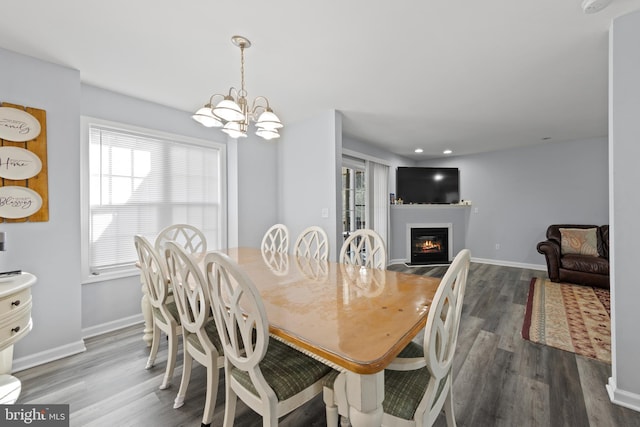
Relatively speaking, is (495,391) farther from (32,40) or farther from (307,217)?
(32,40)

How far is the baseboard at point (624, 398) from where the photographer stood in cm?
163

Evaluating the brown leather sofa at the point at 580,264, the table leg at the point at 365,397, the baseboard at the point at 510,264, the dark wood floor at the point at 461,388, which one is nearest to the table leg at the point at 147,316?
the dark wood floor at the point at 461,388

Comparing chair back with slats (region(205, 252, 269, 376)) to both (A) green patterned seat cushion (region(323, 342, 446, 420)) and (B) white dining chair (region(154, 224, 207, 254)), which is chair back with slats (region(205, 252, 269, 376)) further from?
(B) white dining chair (region(154, 224, 207, 254))

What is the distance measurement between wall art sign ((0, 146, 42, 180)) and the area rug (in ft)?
14.7

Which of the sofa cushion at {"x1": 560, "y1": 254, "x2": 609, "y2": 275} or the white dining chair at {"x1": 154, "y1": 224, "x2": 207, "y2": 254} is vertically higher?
the white dining chair at {"x1": 154, "y1": 224, "x2": 207, "y2": 254}

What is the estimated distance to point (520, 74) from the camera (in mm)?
2418

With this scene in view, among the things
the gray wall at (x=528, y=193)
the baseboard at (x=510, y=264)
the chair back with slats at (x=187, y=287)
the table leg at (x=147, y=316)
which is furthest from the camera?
the baseboard at (x=510, y=264)

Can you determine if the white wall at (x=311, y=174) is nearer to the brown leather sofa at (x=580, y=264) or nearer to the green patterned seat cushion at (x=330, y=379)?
the green patterned seat cushion at (x=330, y=379)

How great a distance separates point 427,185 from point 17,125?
6072 millimetres

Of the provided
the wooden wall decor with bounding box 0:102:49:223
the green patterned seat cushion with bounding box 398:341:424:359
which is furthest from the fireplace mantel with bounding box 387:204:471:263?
the wooden wall decor with bounding box 0:102:49:223

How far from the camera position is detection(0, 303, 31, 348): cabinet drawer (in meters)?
1.48

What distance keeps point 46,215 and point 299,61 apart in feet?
7.91

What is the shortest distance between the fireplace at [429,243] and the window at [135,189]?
410cm

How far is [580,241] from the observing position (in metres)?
4.26
